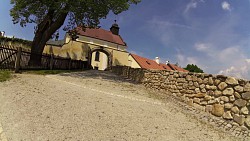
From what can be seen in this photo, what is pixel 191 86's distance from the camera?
36.3 feet

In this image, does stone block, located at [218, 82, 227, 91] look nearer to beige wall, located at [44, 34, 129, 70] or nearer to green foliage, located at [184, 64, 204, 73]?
beige wall, located at [44, 34, 129, 70]

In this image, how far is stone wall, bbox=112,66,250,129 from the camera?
8383 mm

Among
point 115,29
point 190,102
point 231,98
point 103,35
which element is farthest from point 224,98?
point 115,29

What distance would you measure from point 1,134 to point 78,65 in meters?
22.6

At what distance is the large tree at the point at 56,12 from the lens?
16359mm

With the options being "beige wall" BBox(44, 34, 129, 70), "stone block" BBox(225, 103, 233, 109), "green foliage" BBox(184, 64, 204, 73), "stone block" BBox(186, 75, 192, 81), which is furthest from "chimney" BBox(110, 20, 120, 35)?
"stone block" BBox(225, 103, 233, 109)

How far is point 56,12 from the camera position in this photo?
1744 cm

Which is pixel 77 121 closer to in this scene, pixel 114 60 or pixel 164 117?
pixel 164 117

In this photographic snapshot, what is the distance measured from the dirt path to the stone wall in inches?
57.0

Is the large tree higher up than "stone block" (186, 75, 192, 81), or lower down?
higher up

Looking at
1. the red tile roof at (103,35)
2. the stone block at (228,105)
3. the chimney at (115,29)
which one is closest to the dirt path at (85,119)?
the stone block at (228,105)

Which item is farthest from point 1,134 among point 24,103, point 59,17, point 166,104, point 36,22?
point 36,22

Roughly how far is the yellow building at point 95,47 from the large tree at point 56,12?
1239 centimetres

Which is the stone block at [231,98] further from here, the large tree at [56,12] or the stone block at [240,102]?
the large tree at [56,12]
